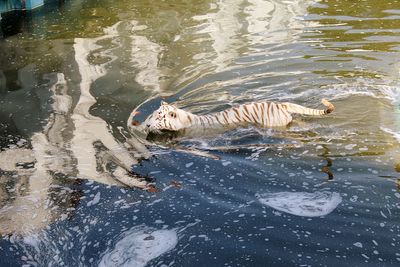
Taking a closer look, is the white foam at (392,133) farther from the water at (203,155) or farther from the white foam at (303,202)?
the white foam at (303,202)

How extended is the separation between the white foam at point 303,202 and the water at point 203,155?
0.01m

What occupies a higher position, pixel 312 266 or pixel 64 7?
pixel 312 266

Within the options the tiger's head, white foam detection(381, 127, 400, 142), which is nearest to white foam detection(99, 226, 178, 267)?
the tiger's head

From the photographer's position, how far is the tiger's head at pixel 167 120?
5375 mm

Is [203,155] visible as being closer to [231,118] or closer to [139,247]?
[231,118]

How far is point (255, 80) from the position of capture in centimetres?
668

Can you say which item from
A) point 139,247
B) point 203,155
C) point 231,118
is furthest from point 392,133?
point 139,247

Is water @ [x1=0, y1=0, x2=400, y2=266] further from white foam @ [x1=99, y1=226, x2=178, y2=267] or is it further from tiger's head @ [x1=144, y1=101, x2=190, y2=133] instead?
tiger's head @ [x1=144, y1=101, x2=190, y2=133]

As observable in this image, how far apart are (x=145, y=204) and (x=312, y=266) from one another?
138 centimetres

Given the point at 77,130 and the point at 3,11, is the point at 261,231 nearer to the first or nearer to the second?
the point at 77,130

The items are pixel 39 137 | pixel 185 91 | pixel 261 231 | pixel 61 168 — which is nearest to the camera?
pixel 261 231

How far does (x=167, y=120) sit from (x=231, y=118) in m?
0.62

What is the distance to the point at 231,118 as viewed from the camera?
5422 millimetres

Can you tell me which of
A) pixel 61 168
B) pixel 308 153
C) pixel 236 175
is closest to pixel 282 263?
pixel 236 175
